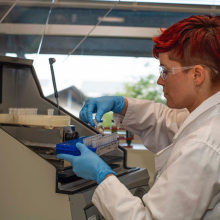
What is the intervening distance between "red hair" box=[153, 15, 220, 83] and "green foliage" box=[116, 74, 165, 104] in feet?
4.50

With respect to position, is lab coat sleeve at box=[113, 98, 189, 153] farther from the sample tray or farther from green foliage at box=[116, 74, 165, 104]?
green foliage at box=[116, 74, 165, 104]

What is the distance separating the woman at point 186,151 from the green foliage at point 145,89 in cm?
127

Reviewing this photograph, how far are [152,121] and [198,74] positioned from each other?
0.56 m

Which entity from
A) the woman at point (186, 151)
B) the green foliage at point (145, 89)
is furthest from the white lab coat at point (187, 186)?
the green foliage at point (145, 89)

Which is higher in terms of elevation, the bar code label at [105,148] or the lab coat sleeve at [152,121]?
the lab coat sleeve at [152,121]

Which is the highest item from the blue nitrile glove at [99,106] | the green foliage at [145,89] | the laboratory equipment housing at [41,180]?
the green foliage at [145,89]

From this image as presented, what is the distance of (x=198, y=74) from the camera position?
3.00 ft

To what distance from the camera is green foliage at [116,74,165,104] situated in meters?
2.35

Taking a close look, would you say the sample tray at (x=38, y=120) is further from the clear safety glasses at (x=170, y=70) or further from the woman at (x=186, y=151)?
the clear safety glasses at (x=170, y=70)

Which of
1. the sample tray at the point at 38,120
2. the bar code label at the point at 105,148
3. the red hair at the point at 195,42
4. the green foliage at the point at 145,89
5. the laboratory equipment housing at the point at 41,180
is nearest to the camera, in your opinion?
the red hair at the point at 195,42

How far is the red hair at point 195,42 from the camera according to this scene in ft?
2.90

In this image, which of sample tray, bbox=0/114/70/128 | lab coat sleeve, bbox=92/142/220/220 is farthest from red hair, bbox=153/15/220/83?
sample tray, bbox=0/114/70/128

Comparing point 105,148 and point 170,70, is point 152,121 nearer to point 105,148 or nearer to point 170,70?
point 105,148

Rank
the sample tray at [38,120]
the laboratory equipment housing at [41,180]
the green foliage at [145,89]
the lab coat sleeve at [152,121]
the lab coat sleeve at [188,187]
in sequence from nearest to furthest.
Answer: the lab coat sleeve at [188,187] → the laboratory equipment housing at [41,180] → the sample tray at [38,120] → the lab coat sleeve at [152,121] → the green foliage at [145,89]
